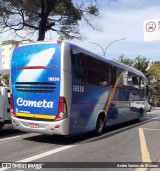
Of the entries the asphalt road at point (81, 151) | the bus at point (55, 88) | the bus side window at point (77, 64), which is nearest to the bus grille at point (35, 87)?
the bus at point (55, 88)

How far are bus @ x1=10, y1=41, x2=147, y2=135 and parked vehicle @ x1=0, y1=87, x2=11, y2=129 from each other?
1154 millimetres

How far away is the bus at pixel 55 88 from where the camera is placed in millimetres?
11312

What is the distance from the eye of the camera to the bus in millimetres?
11312

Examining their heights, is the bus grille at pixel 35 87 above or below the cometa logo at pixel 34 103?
above

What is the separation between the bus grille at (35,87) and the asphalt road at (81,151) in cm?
173

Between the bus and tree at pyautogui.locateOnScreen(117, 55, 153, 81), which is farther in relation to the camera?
tree at pyautogui.locateOnScreen(117, 55, 153, 81)

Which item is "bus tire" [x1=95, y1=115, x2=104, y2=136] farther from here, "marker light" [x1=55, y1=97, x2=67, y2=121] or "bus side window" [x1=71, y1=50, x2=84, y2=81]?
"marker light" [x1=55, y1=97, x2=67, y2=121]

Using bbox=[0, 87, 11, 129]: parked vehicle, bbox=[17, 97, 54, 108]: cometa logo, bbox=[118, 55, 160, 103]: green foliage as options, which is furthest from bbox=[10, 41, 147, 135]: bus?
bbox=[118, 55, 160, 103]: green foliage

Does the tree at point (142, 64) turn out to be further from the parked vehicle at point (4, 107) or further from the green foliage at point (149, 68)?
the parked vehicle at point (4, 107)

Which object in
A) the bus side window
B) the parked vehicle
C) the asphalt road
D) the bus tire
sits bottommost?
the asphalt road

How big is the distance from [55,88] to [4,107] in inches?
119

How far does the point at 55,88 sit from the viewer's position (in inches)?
448

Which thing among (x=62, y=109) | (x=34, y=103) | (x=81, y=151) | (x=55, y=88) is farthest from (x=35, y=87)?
(x=81, y=151)

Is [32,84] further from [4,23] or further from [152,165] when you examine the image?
[4,23]
